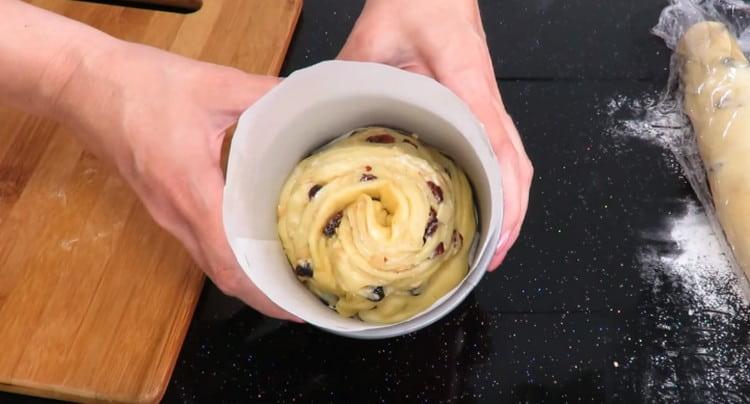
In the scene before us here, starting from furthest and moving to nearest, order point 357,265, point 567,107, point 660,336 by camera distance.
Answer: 1. point 567,107
2. point 660,336
3. point 357,265

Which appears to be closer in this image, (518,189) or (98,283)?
(518,189)

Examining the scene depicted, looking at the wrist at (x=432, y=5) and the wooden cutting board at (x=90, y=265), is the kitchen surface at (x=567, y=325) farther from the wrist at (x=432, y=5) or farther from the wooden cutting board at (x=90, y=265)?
the wrist at (x=432, y=5)

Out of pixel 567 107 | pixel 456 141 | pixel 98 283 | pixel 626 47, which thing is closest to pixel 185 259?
pixel 98 283

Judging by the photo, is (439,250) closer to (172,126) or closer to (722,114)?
(172,126)

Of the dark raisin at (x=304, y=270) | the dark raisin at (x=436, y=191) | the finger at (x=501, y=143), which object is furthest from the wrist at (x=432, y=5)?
the dark raisin at (x=304, y=270)

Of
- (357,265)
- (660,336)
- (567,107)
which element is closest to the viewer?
(357,265)

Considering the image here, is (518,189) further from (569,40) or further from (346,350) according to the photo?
(569,40)

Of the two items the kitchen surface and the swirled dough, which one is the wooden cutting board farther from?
the swirled dough

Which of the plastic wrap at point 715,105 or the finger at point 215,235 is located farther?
the plastic wrap at point 715,105
